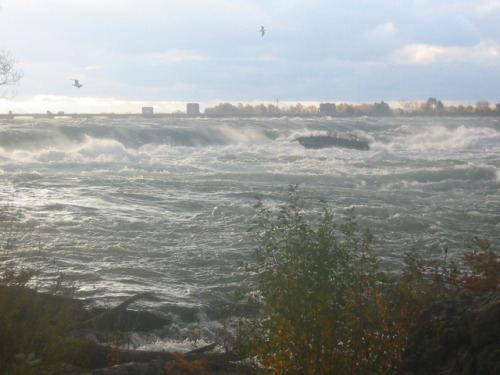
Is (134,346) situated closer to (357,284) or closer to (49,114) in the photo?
(357,284)

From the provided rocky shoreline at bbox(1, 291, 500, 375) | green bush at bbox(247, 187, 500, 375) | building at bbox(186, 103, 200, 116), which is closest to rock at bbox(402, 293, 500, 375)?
rocky shoreline at bbox(1, 291, 500, 375)

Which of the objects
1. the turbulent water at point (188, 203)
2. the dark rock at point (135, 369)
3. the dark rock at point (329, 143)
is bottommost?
the turbulent water at point (188, 203)

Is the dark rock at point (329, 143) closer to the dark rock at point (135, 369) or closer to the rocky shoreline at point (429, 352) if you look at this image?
the rocky shoreline at point (429, 352)

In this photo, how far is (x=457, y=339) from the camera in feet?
14.2

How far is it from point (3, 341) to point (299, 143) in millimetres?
39077

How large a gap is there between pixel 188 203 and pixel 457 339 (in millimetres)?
14049

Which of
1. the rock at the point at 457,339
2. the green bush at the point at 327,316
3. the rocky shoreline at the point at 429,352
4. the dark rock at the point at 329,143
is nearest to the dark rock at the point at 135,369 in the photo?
the rocky shoreline at the point at 429,352

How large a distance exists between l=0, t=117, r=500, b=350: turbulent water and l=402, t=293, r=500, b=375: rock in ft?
13.9

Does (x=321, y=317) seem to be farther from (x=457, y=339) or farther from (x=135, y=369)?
(x=135, y=369)

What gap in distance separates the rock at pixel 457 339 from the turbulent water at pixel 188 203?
4251mm

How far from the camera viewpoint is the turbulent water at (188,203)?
10.1 m

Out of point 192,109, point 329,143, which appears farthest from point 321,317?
point 192,109

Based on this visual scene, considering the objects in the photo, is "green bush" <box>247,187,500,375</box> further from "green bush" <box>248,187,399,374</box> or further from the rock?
the rock

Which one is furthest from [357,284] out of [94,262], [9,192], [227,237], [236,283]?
[9,192]
